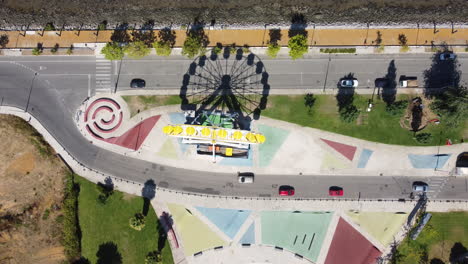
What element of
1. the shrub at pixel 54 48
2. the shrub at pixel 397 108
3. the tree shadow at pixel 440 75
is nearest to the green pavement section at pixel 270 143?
the shrub at pixel 397 108

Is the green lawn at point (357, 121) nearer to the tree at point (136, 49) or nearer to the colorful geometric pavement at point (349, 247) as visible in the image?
the colorful geometric pavement at point (349, 247)

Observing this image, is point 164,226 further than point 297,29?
No

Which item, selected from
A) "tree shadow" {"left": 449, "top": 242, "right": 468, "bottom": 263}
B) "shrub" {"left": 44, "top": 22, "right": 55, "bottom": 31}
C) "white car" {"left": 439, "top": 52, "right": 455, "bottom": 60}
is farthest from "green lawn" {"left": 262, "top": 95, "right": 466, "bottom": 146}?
"shrub" {"left": 44, "top": 22, "right": 55, "bottom": 31}

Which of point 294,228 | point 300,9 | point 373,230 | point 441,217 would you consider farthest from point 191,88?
point 441,217

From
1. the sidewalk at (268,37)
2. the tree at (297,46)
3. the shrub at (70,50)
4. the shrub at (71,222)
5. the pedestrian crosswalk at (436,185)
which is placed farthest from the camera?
the shrub at (70,50)

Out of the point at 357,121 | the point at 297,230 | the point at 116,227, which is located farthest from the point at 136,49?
the point at 297,230

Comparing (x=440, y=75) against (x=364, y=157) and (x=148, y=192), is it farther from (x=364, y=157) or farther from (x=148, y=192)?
(x=148, y=192)

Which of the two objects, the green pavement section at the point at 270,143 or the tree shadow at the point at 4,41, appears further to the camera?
the tree shadow at the point at 4,41
